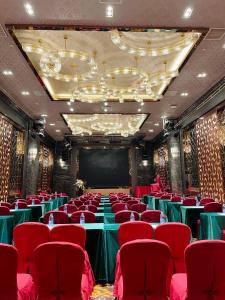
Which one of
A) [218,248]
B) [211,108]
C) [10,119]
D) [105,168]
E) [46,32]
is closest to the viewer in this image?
[218,248]

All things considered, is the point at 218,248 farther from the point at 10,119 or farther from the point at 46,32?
the point at 10,119

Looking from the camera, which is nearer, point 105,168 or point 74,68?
point 74,68

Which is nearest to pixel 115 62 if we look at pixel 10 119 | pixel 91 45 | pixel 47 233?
pixel 91 45

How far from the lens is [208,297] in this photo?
241 centimetres

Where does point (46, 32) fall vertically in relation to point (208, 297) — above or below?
above

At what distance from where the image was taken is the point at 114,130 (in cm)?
1753

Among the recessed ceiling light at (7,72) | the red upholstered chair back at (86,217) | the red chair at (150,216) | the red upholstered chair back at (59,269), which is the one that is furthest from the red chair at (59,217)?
the recessed ceiling light at (7,72)

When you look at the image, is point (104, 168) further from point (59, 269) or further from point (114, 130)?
point (59, 269)

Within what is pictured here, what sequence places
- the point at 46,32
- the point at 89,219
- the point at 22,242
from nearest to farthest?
the point at 22,242 → the point at 89,219 → the point at 46,32

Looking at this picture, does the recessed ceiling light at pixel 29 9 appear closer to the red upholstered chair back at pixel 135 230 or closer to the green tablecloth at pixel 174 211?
the red upholstered chair back at pixel 135 230

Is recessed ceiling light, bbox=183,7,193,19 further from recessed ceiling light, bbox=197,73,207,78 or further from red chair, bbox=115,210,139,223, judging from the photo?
red chair, bbox=115,210,139,223

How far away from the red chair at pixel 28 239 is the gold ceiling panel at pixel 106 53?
15.9 feet

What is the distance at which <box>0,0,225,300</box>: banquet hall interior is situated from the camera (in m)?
2.48

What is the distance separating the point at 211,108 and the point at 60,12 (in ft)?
24.1
